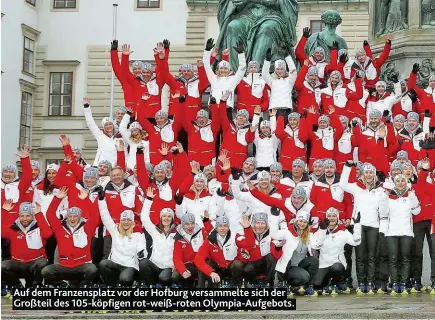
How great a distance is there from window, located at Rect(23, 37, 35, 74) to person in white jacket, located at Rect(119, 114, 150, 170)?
1170 inches

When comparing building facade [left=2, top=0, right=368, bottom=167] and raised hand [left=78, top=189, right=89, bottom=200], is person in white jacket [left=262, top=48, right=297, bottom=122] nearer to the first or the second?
raised hand [left=78, top=189, right=89, bottom=200]

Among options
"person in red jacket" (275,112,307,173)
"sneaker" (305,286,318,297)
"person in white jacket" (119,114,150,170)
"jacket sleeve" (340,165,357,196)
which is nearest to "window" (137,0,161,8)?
"person in white jacket" (119,114,150,170)

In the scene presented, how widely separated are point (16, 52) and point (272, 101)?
29778 mm

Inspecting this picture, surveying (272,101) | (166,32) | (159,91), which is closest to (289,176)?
(272,101)

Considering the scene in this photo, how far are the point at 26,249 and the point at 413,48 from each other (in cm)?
857

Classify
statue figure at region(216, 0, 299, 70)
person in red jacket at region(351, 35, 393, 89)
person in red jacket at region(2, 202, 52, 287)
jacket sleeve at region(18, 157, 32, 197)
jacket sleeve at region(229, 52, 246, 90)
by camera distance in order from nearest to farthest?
1. person in red jacket at region(2, 202, 52, 287)
2. jacket sleeve at region(18, 157, 32, 197)
3. jacket sleeve at region(229, 52, 246, 90)
4. person in red jacket at region(351, 35, 393, 89)
5. statue figure at region(216, 0, 299, 70)

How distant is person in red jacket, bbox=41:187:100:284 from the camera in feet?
45.1

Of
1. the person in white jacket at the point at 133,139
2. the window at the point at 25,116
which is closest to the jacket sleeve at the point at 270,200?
the person in white jacket at the point at 133,139

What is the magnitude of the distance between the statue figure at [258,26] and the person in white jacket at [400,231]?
570cm

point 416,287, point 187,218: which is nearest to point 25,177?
point 187,218

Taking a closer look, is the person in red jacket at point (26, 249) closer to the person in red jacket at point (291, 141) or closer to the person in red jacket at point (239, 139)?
the person in red jacket at point (239, 139)

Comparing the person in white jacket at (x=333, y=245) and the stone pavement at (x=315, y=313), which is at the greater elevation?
the person in white jacket at (x=333, y=245)

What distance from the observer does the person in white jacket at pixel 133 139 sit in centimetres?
1700

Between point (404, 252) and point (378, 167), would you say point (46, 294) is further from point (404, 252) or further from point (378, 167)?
point (378, 167)
